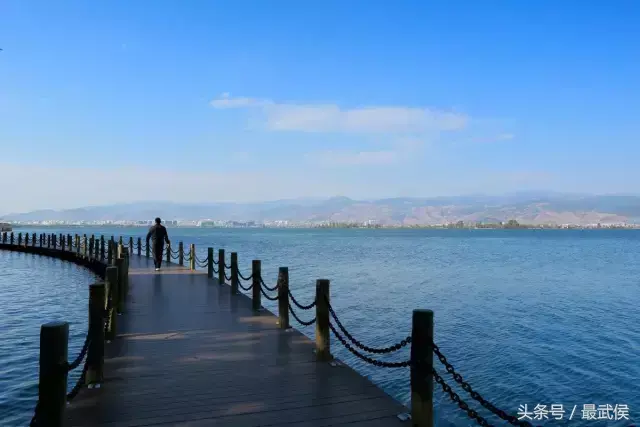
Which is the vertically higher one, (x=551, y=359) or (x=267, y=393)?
(x=267, y=393)

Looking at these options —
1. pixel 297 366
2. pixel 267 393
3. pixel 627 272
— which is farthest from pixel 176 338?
pixel 627 272

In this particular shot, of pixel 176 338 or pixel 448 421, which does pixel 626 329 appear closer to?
pixel 448 421

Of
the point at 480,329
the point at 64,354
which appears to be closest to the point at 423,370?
the point at 64,354

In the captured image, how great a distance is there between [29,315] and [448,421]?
15.1 meters

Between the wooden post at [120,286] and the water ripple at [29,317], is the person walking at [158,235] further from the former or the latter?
→ the wooden post at [120,286]

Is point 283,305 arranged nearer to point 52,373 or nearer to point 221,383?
point 221,383

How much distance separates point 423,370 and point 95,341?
443 cm

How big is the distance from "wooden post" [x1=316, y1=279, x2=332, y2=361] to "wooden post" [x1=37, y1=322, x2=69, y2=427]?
13.8 feet

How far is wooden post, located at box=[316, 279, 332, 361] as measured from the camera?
26.2ft

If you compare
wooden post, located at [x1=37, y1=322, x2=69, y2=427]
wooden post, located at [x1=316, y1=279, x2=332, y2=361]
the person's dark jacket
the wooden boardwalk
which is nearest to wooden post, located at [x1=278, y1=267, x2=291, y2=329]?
the wooden boardwalk

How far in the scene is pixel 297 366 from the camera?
7.58 m

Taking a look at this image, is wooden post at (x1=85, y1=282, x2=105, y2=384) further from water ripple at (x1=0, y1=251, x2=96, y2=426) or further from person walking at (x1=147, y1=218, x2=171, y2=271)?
person walking at (x1=147, y1=218, x2=171, y2=271)

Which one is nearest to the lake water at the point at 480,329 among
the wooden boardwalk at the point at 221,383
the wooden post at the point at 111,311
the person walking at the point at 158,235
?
the wooden post at the point at 111,311

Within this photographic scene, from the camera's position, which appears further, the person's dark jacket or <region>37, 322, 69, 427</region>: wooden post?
the person's dark jacket
